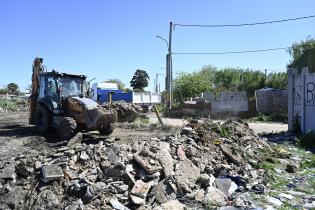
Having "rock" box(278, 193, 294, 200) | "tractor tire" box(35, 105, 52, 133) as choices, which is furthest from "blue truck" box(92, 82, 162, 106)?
"rock" box(278, 193, 294, 200)

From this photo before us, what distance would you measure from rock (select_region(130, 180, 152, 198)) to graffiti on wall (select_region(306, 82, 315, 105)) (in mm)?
9777

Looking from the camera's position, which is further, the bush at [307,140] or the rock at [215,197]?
the bush at [307,140]

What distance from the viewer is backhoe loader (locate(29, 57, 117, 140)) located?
13109 mm

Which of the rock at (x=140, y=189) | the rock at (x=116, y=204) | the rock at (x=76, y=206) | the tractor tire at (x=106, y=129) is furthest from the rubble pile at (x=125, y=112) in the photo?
the rock at (x=76, y=206)

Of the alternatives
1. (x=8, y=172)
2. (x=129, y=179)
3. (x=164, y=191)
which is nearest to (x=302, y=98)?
(x=164, y=191)

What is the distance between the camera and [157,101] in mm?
34188

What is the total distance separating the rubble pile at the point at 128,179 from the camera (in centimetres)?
682

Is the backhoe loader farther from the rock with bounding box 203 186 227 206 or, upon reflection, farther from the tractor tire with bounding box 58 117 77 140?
the rock with bounding box 203 186 227 206

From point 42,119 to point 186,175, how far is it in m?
8.33

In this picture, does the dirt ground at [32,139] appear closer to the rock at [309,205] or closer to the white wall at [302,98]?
the white wall at [302,98]

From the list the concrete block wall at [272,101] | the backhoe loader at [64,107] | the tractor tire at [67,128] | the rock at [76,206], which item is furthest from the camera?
the concrete block wall at [272,101]

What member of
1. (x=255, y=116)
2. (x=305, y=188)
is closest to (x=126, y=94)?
(x=255, y=116)

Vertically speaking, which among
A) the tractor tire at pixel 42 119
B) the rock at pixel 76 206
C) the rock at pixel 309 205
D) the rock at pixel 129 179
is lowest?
the rock at pixel 309 205

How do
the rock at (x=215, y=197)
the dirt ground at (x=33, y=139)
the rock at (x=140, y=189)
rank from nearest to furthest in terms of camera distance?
the rock at (x=140, y=189)
the rock at (x=215, y=197)
the dirt ground at (x=33, y=139)
